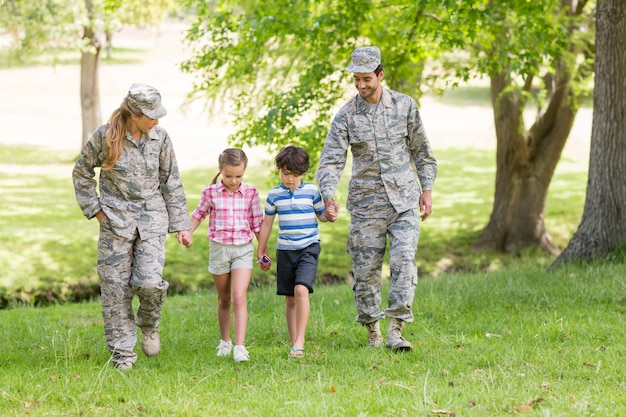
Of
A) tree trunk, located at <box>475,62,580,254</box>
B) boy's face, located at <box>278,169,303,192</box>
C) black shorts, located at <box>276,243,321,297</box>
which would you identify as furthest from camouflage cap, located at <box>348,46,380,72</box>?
tree trunk, located at <box>475,62,580,254</box>

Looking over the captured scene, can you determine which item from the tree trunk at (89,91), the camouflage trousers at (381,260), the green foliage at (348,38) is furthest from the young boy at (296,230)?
the tree trunk at (89,91)

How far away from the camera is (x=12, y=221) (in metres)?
17.3

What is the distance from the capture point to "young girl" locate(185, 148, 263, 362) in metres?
6.71

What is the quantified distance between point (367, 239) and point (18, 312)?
16.5 feet

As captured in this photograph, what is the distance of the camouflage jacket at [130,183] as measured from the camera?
21.1ft

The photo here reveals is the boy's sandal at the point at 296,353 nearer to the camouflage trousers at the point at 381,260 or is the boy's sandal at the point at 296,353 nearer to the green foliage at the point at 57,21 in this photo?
the camouflage trousers at the point at 381,260

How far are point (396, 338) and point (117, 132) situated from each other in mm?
2548

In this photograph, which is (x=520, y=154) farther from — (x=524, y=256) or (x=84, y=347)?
(x=84, y=347)

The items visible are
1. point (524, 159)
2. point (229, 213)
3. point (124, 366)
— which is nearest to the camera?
point (124, 366)

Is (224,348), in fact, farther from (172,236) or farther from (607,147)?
(172,236)

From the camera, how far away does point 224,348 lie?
693 cm

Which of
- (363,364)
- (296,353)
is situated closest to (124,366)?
(296,353)

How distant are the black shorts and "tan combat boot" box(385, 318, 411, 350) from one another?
2.23ft

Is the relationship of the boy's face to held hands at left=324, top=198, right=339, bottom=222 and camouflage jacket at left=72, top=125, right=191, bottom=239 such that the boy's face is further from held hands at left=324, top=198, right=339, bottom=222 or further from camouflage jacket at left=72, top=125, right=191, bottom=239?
camouflage jacket at left=72, top=125, right=191, bottom=239
